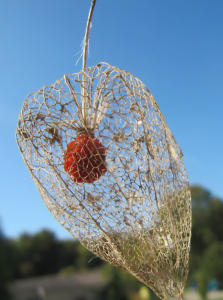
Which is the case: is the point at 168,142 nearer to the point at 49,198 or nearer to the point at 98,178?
the point at 98,178

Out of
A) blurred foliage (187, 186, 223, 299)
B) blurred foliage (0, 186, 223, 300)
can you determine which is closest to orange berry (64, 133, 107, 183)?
blurred foliage (0, 186, 223, 300)

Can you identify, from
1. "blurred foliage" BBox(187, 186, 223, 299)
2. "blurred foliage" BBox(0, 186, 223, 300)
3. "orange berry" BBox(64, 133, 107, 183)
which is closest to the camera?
"orange berry" BBox(64, 133, 107, 183)

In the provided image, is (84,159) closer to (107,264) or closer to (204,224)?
(107,264)

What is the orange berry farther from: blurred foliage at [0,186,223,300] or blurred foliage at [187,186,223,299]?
blurred foliage at [187,186,223,299]

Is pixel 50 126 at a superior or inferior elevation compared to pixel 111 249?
superior

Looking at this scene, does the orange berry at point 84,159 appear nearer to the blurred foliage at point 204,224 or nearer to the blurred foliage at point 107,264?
the blurred foliage at point 107,264

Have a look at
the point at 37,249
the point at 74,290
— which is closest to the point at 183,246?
the point at 74,290

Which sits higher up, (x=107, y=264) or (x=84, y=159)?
(x=84, y=159)

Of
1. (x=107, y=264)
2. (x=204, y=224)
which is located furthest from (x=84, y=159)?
(x=204, y=224)
